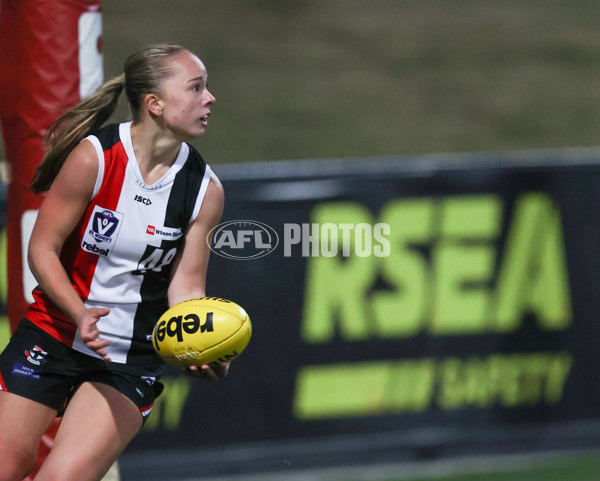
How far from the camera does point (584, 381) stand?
7.16m

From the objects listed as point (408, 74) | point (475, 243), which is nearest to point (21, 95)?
point (475, 243)

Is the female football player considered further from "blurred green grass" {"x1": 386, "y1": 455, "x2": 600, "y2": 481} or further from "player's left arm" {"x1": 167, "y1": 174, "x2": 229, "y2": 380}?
"blurred green grass" {"x1": 386, "y1": 455, "x2": 600, "y2": 481}

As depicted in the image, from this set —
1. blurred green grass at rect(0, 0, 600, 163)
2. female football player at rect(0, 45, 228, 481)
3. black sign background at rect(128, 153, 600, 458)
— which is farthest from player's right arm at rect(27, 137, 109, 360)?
blurred green grass at rect(0, 0, 600, 163)

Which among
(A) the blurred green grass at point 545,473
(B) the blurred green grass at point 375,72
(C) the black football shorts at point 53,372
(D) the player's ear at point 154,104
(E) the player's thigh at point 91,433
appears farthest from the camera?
(B) the blurred green grass at point 375,72

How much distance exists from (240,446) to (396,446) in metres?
1.10

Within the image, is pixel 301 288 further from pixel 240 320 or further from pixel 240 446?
pixel 240 320

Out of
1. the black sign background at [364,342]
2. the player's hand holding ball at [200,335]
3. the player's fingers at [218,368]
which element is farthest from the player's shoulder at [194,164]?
the black sign background at [364,342]

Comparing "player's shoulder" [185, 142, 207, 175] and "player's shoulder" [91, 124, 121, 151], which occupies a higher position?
"player's shoulder" [91, 124, 121, 151]

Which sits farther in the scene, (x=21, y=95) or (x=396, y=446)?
(x=396, y=446)

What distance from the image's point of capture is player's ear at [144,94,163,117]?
3607mm

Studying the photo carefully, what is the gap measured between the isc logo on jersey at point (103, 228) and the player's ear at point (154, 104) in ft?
1.31

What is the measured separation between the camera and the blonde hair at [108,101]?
360 cm

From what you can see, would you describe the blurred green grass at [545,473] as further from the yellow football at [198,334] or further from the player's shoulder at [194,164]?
the player's shoulder at [194,164]

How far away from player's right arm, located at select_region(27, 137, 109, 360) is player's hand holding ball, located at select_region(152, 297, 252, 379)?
0.81 feet
